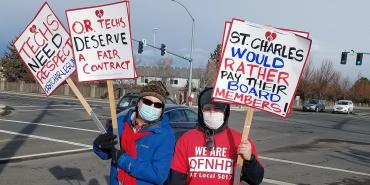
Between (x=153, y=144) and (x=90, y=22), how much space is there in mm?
1414

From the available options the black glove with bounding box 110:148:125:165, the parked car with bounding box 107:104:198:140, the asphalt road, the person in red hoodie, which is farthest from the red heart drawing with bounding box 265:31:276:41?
the parked car with bounding box 107:104:198:140

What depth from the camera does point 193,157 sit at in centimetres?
352

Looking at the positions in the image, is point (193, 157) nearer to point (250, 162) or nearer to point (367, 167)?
point (250, 162)

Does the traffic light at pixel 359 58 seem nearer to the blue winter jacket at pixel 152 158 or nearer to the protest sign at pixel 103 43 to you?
the protest sign at pixel 103 43

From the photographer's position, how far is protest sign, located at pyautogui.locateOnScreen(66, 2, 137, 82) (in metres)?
A: 4.39

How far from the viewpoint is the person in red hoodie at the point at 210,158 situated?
11.5ft

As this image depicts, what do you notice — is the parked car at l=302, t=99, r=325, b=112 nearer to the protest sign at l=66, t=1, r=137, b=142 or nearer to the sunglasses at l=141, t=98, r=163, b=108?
the protest sign at l=66, t=1, r=137, b=142

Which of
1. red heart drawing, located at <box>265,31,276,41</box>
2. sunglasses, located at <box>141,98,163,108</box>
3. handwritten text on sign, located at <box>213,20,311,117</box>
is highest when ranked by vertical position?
red heart drawing, located at <box>265,31,276,41</box>

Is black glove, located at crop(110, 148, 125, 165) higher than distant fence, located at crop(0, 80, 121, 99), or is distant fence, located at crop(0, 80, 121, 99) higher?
black glove, located at crop(110, 148, 125, 165)

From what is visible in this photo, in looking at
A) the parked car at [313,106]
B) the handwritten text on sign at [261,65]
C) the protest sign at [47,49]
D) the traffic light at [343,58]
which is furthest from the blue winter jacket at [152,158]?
the parked car at [313,106]

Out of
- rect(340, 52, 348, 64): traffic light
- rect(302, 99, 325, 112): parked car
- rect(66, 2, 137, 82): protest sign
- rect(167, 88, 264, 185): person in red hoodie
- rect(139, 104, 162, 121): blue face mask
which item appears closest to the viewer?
rect(167, 88, 264, 185): person in red hoodie

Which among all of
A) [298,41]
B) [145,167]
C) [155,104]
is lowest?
[145,167]

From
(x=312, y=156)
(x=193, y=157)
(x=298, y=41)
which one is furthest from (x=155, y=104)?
(x=312, y=156)

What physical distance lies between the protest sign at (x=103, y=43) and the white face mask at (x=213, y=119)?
3.61 feet
